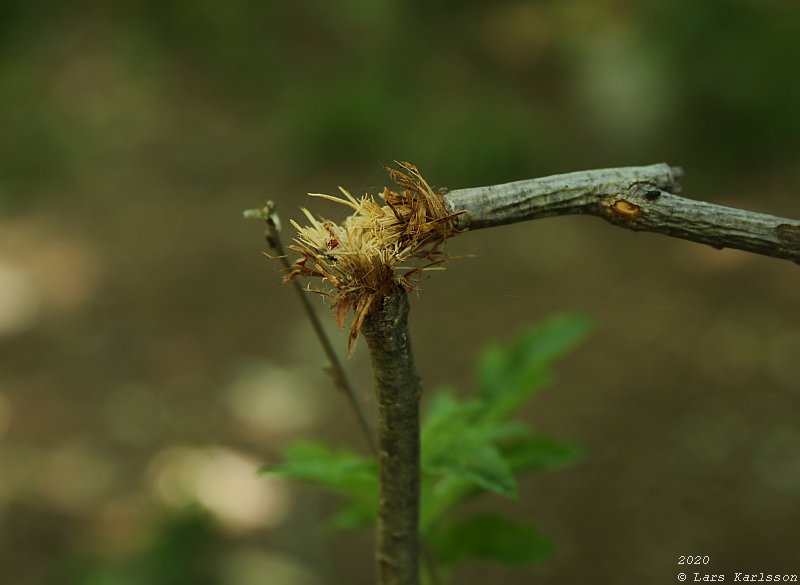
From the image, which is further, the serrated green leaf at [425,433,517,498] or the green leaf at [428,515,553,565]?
the green leaf at [428,515,553,565]

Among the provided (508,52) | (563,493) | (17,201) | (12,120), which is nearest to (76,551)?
(563,493)

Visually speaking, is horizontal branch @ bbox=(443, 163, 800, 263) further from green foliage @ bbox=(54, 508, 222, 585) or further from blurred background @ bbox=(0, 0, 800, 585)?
green foliage @ bbox=(54, 508, 222, 585)

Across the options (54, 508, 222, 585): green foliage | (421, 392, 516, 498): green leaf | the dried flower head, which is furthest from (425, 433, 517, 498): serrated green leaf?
(54, 508, 222, 585): green foliage

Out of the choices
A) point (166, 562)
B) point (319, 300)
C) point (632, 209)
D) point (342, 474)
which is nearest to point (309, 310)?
point (342, 474)

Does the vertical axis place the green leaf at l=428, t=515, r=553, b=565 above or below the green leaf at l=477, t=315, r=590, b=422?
below

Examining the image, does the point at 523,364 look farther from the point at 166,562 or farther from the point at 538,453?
the point at 166,562

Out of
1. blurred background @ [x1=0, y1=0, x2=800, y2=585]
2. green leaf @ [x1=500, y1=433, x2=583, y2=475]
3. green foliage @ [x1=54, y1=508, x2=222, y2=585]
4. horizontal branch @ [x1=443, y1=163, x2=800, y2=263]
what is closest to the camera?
horizontal branch @ [x1=443, y1=163, x2=800, y2=263]

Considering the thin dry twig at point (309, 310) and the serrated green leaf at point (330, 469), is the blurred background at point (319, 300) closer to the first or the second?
the thin dry twig at point (309, 310)

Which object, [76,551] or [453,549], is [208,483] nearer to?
A: [76,551]
